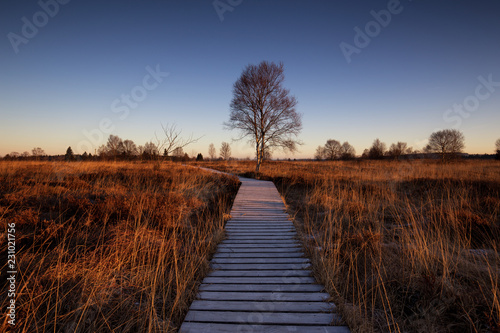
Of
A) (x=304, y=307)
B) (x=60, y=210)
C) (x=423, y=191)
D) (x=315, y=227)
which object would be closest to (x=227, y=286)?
(x=304, y=307)

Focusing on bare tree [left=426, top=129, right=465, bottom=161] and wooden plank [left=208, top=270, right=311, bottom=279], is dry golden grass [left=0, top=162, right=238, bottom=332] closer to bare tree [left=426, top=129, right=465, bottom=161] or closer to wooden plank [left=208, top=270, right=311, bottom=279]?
wooden plank [left=208, top=270, right=311, bottom=279]

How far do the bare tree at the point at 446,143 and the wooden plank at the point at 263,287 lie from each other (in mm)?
39049

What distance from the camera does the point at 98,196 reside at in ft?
21.1

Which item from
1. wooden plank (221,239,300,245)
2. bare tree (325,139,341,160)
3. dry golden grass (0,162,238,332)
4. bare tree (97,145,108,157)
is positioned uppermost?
bare tree (325,139,341,160)

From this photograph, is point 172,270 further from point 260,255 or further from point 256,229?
point 256,229

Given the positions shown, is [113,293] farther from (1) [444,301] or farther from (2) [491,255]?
(2) [491,255]

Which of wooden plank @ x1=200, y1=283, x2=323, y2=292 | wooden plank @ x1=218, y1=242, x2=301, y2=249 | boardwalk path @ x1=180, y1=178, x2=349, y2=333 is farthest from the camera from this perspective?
wooden plank @ x1=218, y1=242, x2=301, y2=249

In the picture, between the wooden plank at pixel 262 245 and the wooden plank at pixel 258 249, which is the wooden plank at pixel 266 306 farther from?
the wooden plank at pixel 262 245

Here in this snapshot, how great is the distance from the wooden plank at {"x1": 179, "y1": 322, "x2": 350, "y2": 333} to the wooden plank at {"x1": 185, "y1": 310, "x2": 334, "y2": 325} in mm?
57

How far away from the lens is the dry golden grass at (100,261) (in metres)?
2.14

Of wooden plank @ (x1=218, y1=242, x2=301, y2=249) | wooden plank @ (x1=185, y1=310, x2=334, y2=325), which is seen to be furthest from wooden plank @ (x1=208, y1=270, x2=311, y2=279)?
wooden plank @ (x1=218, y1=242, x2=301, y2=249)

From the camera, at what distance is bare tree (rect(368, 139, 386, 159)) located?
4576cm

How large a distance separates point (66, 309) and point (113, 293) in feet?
1.48

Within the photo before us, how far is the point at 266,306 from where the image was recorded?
2436mm
